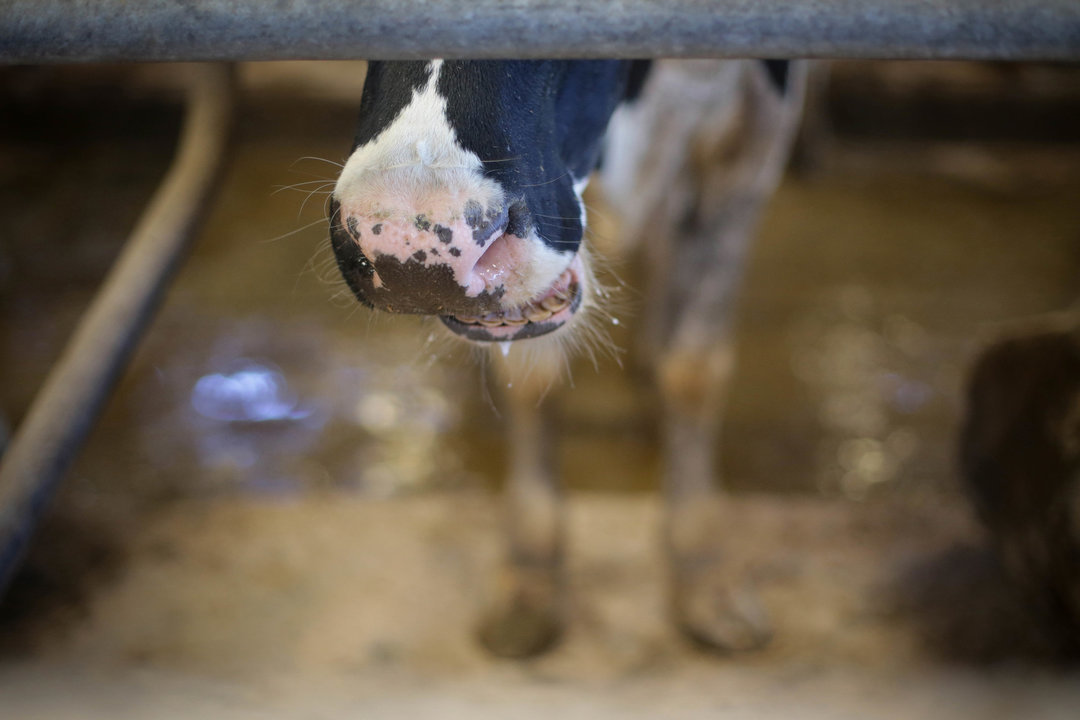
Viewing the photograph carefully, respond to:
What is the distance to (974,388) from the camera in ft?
6.40

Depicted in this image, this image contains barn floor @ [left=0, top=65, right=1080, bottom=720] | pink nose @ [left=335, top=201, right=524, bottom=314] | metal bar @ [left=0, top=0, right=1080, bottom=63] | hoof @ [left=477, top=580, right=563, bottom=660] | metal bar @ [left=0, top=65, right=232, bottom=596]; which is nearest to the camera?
metal bar @ [left=0, top=0, right=1080, bottom=63]

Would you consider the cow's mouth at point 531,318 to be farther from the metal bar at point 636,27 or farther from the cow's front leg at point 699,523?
the cow's front leg at point 699,523

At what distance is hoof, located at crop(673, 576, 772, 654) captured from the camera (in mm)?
1920

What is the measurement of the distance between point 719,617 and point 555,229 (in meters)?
1.22

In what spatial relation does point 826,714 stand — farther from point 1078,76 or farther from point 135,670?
point 1078,76

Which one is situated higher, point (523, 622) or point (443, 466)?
point (443, 466)

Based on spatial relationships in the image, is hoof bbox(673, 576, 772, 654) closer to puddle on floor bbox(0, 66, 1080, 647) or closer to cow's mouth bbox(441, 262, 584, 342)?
puddle on floor bbox(0, 66, 1080, 647)

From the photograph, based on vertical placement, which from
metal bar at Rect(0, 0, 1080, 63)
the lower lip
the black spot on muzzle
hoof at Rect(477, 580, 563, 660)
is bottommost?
hoof at Rect(477, 580, 563, 660)

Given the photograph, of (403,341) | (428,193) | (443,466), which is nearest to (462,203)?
(428,193)

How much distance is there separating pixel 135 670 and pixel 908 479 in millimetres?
2145

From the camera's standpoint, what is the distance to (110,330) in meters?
1.31

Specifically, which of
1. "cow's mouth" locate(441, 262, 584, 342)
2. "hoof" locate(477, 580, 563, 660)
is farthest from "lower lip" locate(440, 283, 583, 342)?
"hoof" locate(477, 580, 563, 660)

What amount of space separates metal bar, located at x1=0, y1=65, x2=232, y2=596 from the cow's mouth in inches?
20.8

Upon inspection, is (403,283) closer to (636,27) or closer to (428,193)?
(428,193)
